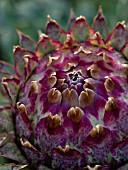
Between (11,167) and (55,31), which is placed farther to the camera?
(55,31)

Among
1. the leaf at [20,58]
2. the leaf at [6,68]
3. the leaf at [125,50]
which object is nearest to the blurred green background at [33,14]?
the leaf at [6,68]

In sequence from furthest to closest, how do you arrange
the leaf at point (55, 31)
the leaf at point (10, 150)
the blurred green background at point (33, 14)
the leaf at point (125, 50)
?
the blurred green background at point (33, 14)
the leaf at point (55, 31)
the leaf at point (125, 50)
the leaf at point (10, 150)

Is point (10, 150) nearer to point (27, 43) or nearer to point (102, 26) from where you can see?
point (27, 43)

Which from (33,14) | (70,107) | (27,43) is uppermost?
(33,14)

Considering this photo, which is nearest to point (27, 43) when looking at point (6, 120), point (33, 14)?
point (6, 120)

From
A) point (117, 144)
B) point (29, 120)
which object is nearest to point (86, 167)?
point (117, 144)

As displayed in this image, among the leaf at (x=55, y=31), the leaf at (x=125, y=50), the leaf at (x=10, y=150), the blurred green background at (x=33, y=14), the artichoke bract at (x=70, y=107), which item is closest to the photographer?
the artichoke bract at (x=70, y=107)

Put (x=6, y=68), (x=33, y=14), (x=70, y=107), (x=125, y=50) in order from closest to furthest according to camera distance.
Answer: (x=70, y=107) → (x=125, y=50) → (x=6, y=68) → (x=33, y=14)

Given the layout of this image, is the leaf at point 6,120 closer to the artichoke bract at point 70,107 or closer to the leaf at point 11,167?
the artichoke bract at point 70,107
